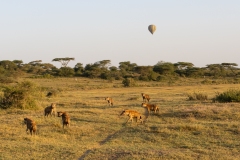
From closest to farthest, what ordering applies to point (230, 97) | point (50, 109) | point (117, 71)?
point (50, 109) < point (230, 97) < point (117, 71)

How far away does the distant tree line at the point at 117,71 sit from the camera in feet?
187

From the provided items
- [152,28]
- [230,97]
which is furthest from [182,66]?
[230,97]

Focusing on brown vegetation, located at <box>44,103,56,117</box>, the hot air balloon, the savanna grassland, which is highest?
the hot air balloon

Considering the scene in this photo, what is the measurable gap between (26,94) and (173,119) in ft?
28.9

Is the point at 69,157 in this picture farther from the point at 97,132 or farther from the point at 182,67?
the point at 182,67

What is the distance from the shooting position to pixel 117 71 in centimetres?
6594

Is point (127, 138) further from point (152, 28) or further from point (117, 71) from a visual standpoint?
point (117, 71)

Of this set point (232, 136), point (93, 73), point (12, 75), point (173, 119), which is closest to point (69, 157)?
point (232, 136)

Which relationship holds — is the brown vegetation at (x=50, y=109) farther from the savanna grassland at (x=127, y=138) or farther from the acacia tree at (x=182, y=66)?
the acacia tree at (x=182, y=66)

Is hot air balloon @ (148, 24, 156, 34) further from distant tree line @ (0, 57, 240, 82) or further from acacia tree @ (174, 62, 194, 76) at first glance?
acacia tree @ (174, 62, 194, 76)

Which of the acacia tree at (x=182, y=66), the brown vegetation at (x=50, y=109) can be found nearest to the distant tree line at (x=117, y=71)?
the acacia tree at (x=182, y=66)

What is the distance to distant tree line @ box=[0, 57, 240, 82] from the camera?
56938 mm

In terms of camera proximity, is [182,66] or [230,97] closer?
[230,97]

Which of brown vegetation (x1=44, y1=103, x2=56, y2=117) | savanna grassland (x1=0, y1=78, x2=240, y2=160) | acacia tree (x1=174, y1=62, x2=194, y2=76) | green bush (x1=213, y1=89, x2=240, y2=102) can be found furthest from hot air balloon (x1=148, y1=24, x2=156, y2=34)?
acacia tree (x1=174, y1=62, x2=194, y2=76)
